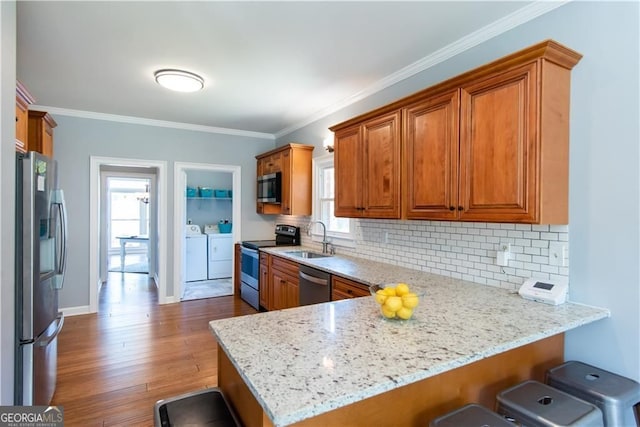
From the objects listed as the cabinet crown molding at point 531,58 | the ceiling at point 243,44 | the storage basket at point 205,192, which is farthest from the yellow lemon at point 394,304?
the storage basket at point 205,192

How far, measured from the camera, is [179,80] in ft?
10.1

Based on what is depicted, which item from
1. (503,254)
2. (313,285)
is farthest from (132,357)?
(503,254)

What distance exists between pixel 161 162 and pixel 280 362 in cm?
445

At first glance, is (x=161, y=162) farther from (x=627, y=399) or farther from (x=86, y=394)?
(x=627, y=399)

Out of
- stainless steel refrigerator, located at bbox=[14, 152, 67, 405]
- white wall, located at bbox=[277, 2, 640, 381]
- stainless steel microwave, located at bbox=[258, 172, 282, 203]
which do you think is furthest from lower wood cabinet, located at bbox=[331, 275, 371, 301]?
stainless steel microwave, located at bbox=[258, 172, 282, 203]

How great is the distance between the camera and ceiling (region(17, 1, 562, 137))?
6.91 feet

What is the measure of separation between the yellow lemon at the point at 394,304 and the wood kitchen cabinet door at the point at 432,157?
0.92 metres

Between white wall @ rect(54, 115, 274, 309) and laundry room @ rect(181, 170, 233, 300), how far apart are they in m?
1.42

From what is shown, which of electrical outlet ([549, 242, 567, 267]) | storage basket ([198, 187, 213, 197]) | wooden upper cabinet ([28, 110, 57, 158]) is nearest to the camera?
electrical outlet ([549, 242, 567, 267])

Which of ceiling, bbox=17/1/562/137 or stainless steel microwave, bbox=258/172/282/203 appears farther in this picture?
stainless steel microwave, bbox=258/172/282/203

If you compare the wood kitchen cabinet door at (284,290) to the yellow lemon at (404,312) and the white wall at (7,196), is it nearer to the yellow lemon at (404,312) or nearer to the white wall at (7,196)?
the yellow lemon at (404,312)

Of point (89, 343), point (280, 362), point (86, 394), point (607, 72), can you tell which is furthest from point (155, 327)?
point (607, 72)

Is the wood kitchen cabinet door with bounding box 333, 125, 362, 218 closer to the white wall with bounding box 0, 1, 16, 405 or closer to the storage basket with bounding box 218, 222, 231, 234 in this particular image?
the white wall with bounding box 0, 1, 16, 405

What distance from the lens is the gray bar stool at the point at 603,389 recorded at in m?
1.42
